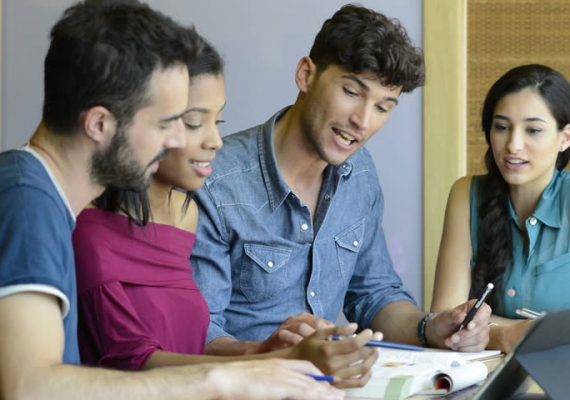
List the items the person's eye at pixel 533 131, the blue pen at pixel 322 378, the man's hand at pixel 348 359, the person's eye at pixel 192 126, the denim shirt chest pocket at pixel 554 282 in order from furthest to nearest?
the person's eye at pixel 533 131, the denim shirt chest pocket at pixel 554 282, the person's eye at pixel 192 126, the man's hand at pixel 348 359, the blue pen at pixel 322 378

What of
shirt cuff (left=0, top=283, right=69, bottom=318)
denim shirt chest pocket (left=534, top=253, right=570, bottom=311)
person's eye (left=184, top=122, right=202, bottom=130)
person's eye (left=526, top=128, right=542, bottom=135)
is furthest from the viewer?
person's eye (left=526, top=128, right=542, bottom=135)

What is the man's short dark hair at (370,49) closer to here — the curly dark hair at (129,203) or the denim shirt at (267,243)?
the denim shirt at (267,243)

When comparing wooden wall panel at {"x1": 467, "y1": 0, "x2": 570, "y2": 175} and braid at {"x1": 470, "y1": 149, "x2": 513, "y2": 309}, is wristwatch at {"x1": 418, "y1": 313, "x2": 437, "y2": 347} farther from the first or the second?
wooden wall panel at {"x1": 467, "y1": 0, "x2": 570, "y2": 175}

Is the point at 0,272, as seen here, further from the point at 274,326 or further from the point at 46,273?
the point at 274,326

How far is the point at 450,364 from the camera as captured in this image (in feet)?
6.64

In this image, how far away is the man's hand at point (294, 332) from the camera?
6.72ft

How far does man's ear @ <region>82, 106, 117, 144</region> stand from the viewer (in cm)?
167

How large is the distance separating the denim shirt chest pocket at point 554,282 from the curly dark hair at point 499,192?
0.31ft

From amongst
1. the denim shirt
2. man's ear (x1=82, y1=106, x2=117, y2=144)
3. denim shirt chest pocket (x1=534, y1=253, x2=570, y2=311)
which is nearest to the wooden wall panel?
denim shirt chest pocket (x1=534, y1=253, x2=570, y2=311)

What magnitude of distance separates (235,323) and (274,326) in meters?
0.09

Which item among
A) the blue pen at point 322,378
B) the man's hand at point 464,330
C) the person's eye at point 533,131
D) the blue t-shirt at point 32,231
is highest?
the blue t-shirt at point 32,231

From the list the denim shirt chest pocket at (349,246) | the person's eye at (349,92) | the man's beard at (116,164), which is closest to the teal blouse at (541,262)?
the denim shirt chest pocket at (349,246)

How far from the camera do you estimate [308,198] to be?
261 centimetres

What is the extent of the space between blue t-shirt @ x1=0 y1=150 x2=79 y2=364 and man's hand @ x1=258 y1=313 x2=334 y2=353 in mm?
507
